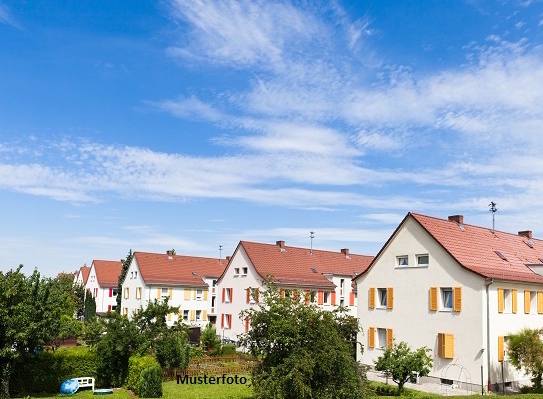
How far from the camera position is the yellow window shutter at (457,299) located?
28842 millimetres

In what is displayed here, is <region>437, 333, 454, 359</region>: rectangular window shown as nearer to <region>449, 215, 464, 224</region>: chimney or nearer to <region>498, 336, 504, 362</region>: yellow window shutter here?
<region>498, 336, 504, 362</region>: yellow window shutter

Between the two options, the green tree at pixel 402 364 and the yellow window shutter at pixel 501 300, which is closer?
the green tree at pixel 402 364

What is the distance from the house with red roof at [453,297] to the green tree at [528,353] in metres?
1.10

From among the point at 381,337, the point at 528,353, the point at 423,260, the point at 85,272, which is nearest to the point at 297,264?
the point at 381,337

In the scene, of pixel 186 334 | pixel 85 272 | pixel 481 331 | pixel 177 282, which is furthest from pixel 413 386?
pixel 85 272

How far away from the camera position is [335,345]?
18.2m

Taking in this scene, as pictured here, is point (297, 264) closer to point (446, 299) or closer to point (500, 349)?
point (446, 299)

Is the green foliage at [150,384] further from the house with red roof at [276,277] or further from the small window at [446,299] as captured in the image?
the house with red roof at [276,277]

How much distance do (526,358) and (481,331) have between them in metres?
2.42

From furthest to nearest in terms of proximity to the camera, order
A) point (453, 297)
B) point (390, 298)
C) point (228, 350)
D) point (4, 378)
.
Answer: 1. point (228, 350)
2. point (390, 298)
3. point (453, 297)
4. point (4, 378)

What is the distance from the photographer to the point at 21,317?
2272cm

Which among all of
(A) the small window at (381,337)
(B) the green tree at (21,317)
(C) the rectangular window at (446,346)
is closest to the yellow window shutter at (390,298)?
(A) the small window at (381,337)

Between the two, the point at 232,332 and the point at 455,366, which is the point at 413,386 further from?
the point at 232,332

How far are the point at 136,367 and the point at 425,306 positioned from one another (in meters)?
16.6
